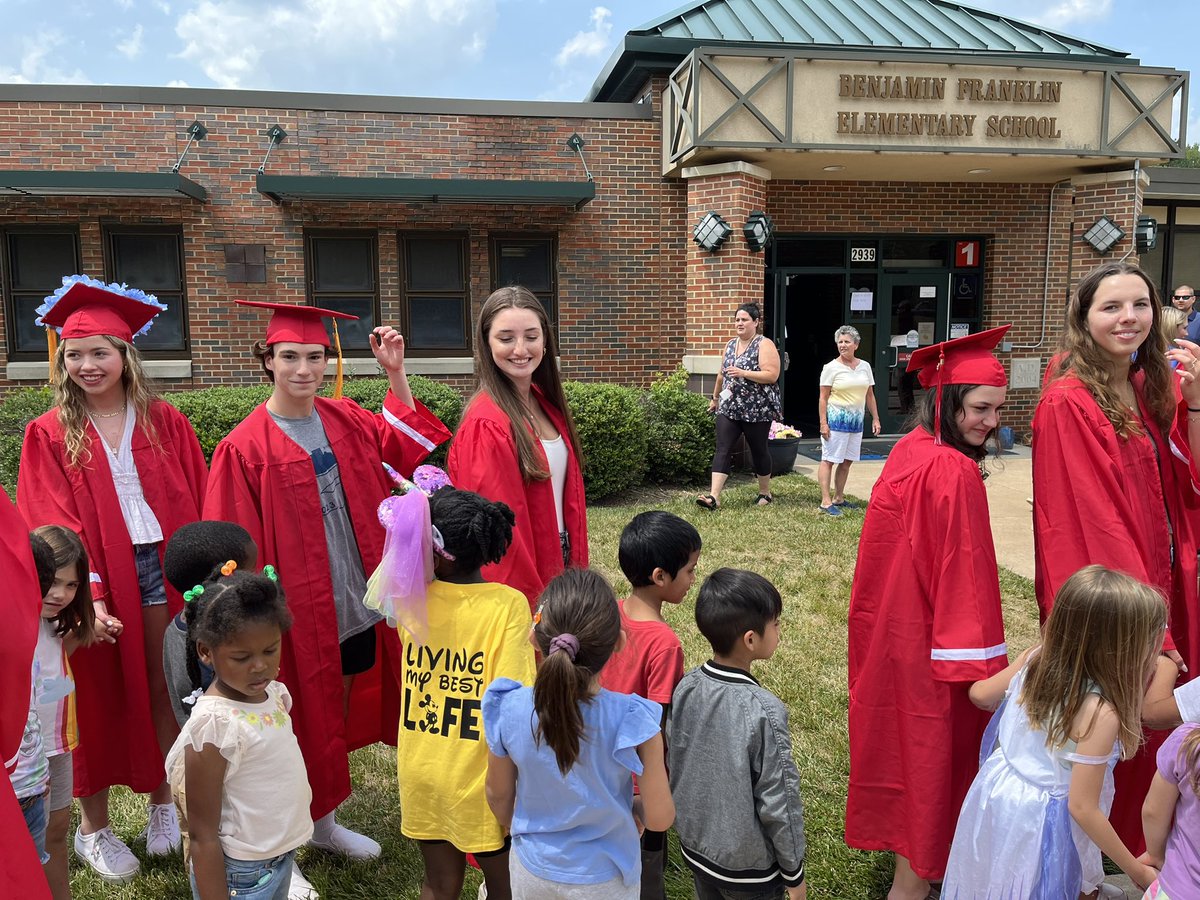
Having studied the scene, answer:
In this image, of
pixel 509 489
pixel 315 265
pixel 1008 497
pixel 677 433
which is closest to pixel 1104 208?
pixel 1008 497

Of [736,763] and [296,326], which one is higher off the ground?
[296,326]

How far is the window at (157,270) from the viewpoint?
10.6 metres

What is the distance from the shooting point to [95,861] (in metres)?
3.06

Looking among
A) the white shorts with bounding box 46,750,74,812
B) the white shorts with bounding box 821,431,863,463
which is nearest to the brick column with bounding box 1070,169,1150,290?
the white shorts with bounding box 821,431,863,463

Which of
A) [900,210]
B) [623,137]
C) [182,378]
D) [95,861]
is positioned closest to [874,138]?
[900,210]

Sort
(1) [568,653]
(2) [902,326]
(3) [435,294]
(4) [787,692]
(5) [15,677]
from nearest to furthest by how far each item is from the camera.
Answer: (5) [15,677] < (1) [568,653] < (4) [787,692] < (3) [435,294] < (2) [902,326]

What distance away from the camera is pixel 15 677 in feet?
4.79

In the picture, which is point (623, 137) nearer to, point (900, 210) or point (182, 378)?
point (900, 210)

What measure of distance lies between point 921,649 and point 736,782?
76 cm

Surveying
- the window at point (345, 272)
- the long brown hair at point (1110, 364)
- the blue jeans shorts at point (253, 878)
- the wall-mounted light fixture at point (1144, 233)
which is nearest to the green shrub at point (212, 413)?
the window at point (345, 272)

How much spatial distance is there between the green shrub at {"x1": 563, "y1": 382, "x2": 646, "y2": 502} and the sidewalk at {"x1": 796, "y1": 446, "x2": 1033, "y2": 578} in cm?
216

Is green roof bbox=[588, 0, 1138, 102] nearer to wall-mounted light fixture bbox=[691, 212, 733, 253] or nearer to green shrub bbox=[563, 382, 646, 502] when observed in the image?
wall-mounted light fixture bbox=[691, 212, 733, 253]

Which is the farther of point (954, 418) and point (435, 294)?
point (435, 294)

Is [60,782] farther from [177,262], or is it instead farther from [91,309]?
[177,262]
